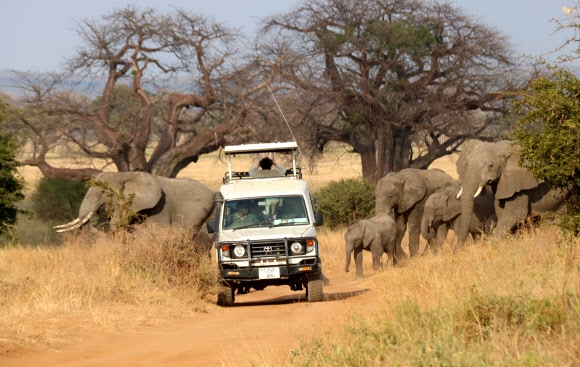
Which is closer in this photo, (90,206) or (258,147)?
(258,147)

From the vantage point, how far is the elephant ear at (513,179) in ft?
62.9

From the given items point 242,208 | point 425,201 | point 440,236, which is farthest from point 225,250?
point 425,201

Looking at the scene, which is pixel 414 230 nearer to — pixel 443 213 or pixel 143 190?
pixel 443 213

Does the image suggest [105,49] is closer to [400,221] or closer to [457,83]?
[457,83]

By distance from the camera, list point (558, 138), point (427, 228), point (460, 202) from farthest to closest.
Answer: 1. point (427, 228)
2. point (460, 202)
3. point (558, 138)

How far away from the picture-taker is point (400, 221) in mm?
24859

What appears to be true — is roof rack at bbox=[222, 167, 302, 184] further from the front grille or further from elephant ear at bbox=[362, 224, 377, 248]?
elephant ear at bbox=[362, 224, 377, 248]

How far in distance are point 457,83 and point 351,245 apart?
66.5 feet

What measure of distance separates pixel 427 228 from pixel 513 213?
10.9 ft

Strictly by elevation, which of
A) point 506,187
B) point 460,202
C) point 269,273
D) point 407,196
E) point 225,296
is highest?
point 506,187

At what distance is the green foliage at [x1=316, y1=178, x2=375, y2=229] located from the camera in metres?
29.9

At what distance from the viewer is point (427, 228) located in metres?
22.7

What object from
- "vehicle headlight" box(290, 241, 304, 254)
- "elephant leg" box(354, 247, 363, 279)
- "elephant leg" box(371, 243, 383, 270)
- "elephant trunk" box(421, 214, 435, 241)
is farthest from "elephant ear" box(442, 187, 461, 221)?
"vehicle headlight" box(290, 241, 304, 254)

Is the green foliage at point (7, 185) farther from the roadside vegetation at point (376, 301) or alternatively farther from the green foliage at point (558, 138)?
the green foliage at point (558, 138)
